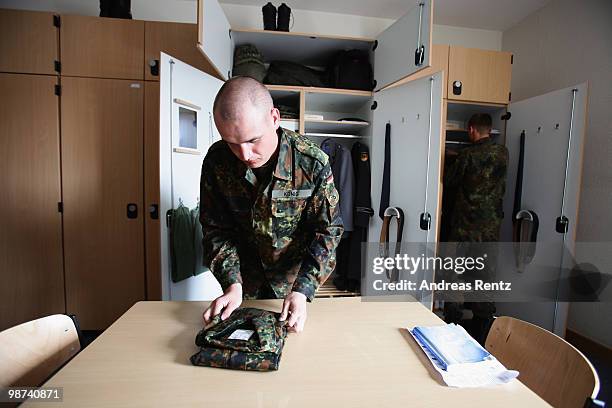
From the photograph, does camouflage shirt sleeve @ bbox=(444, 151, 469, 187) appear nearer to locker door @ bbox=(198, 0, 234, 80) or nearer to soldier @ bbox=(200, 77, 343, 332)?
soldier @ bbox=(200, 77, 343, 332)

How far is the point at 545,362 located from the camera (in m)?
0.77

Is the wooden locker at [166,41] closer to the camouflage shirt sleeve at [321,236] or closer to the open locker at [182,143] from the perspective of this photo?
the open locker at [182,143]

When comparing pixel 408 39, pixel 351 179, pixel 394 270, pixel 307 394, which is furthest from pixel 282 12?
pixel 307 394

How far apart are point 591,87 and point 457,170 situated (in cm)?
120

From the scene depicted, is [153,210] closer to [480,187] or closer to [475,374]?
[475,374]

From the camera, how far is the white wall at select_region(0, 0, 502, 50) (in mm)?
2318

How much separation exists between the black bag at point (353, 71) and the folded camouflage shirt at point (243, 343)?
2003 mm

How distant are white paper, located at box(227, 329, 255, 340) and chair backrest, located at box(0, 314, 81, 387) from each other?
1.66 ft

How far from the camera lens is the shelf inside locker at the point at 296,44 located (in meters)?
2.10

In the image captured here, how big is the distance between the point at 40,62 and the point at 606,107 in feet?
13.2

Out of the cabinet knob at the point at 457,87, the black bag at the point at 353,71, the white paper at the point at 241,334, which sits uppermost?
the black bag at the point at 353,71

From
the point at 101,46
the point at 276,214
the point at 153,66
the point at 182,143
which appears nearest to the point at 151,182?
the point at 182,143

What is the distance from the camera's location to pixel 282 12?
2156mm

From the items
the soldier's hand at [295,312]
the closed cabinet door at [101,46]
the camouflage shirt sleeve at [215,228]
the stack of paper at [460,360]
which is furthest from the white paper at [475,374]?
the closed cabinet door at [101,46]
